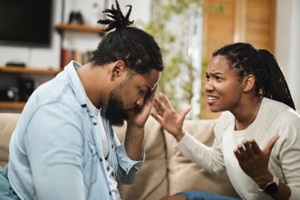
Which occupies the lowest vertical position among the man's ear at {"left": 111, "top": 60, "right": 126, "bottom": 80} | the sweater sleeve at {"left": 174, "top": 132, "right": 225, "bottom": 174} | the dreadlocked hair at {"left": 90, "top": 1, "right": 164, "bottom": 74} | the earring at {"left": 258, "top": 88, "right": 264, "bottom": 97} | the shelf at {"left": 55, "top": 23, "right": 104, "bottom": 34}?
the sweater sleeve at {"left": 174, "top": 132, "right": 225, "bottom": 174}

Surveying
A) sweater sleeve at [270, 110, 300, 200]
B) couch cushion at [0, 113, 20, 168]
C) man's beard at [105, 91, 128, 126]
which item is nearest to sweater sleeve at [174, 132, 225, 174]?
sweater sleeve at [270, 110, 300, 200]

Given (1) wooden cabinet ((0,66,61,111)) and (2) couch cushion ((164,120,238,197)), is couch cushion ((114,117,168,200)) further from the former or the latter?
(1) wooden cabinet ((0,66,61,111))

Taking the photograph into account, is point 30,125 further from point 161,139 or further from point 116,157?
point 161,139

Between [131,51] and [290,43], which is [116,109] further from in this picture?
[290,43]

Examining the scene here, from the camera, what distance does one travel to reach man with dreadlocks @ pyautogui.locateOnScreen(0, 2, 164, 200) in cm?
98

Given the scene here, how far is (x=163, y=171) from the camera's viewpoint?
1.78 metres

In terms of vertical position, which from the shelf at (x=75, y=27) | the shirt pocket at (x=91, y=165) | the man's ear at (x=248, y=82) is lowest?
the shirt pocket at (x=91, y=165)

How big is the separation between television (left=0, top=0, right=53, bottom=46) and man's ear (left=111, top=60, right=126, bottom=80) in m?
3.32

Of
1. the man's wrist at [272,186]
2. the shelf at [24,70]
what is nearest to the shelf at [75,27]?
the shelf at [24,70]

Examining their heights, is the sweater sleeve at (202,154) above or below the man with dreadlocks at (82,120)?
below

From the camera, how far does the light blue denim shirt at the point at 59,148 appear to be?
970mm

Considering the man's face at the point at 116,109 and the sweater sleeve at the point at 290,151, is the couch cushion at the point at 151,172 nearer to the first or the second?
the man's face at the point at 116,109

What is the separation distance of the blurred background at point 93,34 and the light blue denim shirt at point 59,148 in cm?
266

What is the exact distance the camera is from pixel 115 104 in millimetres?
1235
